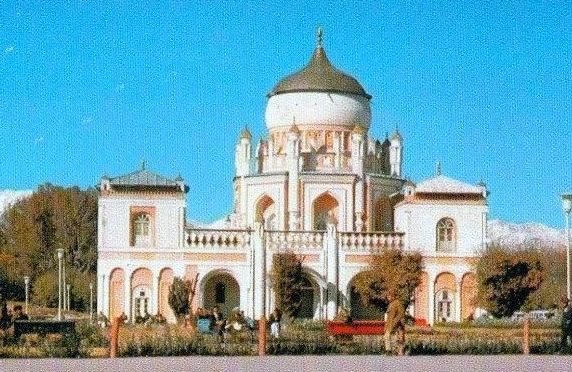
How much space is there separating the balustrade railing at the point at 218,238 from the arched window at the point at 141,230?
1888 mm

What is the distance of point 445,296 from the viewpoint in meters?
70.4

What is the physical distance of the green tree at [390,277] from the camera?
66.4m

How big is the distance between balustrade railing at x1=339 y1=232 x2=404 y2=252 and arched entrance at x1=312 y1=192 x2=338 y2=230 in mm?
4095

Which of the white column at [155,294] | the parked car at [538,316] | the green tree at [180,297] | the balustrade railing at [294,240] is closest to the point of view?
the green tree at [180,297]

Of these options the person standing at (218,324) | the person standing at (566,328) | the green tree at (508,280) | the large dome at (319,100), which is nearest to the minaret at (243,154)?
the large dome at (319,100)

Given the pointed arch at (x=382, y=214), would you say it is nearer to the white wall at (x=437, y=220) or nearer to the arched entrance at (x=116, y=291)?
the white wall at (x=437, y=220)

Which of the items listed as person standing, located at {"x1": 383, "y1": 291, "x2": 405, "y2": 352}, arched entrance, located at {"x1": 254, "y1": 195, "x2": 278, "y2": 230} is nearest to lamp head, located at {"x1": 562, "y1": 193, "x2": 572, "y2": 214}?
person standing, located at {"x1": 383, "y1": 291, "x2": 405, "y2": 352}

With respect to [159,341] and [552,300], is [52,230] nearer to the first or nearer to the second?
[552,300]

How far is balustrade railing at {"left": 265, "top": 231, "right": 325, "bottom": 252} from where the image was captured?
7131 centimetres

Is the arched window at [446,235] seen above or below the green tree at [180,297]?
above

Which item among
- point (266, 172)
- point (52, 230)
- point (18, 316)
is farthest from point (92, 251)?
point (18, 316)

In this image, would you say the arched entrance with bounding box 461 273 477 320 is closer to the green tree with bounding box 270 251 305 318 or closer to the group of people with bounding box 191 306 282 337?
the green tree with bounding box 270 251 305 318

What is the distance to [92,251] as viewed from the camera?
9519 cm

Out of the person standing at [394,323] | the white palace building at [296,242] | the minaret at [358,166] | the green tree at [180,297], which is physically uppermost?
the minaret at [358,166]
